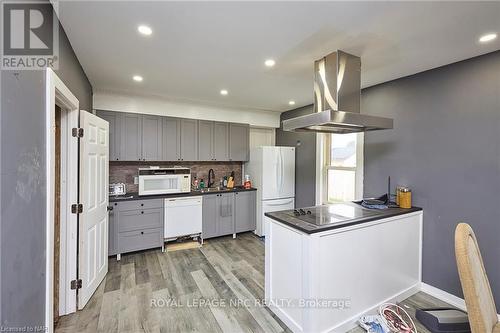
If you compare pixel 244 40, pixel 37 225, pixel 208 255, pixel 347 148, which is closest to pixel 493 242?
pixel 347 148

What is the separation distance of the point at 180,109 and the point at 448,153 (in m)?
3.75

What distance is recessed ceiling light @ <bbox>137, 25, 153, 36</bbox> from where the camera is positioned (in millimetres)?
1738

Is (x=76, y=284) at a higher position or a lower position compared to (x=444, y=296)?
higher

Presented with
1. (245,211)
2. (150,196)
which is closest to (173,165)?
(150,196)

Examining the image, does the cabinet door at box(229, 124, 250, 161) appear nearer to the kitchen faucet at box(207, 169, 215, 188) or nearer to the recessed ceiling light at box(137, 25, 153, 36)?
the kitchen faucet at box(207, 169, 215, 188)

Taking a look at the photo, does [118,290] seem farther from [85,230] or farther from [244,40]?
[244,40]

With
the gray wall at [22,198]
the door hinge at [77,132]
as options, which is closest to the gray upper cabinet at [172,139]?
the door hinge at [77,132]

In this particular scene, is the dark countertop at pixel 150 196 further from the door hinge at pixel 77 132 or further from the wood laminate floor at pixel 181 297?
the door hinge at pixel 77 132

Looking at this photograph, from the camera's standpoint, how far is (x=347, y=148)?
3.56m

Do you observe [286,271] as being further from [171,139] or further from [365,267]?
[171,139]

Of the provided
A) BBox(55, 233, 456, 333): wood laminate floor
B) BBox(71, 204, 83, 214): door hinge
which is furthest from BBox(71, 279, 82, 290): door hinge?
BBox(71, 204, 83, 214): door hinge

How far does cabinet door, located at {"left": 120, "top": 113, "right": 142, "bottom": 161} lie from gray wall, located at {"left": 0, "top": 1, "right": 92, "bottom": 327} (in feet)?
7.46

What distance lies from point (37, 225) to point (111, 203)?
6.74 feet

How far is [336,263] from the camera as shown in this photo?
6.20ft
